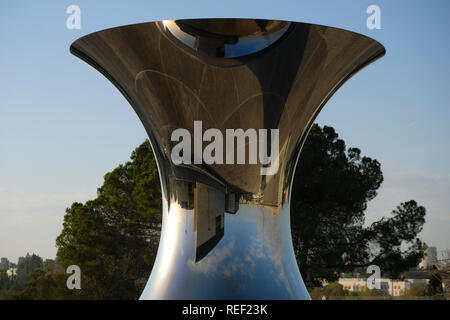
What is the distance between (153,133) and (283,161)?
2.52ft

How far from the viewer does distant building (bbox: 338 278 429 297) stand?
15180mm

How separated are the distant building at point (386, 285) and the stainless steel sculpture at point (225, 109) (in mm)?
12630

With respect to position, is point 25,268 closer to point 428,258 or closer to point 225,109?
point 428,258

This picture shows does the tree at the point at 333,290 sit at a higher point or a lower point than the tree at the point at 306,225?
lower

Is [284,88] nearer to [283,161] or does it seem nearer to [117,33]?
[283,161]

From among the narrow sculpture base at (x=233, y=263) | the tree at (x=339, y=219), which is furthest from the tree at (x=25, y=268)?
the narrow sculpture base at (x=233, y=263)

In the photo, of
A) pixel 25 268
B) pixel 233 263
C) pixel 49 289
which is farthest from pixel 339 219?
pixel 233 263

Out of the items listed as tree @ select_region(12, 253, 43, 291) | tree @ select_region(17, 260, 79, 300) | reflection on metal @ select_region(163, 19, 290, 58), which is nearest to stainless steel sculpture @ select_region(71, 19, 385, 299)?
reflection on metal @ select_region(163, 19, 290, 58)

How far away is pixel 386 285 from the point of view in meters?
15.6

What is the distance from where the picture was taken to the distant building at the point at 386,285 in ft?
49.8

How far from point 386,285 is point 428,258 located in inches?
58.2

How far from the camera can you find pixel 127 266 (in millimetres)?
15680

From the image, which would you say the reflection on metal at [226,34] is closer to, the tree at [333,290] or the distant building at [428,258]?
the tree at [333,290]

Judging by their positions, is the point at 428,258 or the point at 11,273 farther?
the point at 11,273
